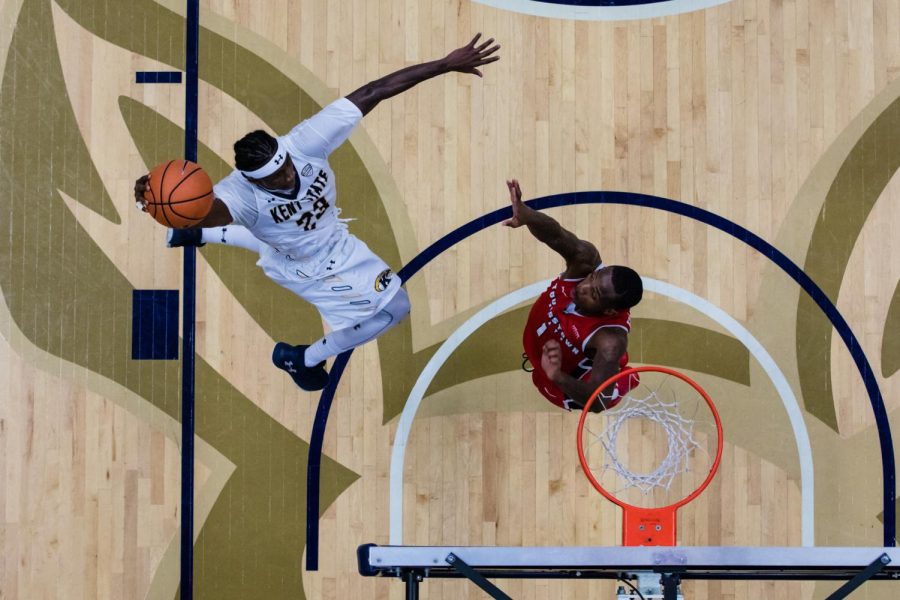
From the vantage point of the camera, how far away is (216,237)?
6.72 m

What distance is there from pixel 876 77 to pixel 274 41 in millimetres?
4564

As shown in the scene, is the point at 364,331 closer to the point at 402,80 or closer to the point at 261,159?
the point at 261,159

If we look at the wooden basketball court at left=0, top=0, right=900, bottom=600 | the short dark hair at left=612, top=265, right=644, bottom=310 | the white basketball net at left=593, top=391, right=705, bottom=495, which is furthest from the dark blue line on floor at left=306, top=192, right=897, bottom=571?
the short dark hair at left=612, top=265, right=644, bottom=310

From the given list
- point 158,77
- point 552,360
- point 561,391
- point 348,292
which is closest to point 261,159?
point 348,292

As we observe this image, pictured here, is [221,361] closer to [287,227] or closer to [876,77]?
[287,227]

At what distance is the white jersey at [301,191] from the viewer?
223 inches

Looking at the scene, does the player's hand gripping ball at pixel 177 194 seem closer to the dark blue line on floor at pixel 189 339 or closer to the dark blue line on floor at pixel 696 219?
the dark blue line on floor at pixel 189 339

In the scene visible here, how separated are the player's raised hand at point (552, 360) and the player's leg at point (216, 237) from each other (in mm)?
2108

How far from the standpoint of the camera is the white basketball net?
268 inches

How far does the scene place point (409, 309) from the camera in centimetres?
659

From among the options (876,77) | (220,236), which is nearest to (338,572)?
(220,236)

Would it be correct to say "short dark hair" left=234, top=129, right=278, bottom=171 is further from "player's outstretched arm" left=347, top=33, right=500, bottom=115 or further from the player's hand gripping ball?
"player's outstretched arm" left=347, top=33, right=500, bottom=115

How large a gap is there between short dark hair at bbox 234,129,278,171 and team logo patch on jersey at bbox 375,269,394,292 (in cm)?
124

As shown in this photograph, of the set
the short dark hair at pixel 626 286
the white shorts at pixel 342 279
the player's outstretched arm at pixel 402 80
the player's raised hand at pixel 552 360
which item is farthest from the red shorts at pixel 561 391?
the player's outstretched arm at pixel 402 80
